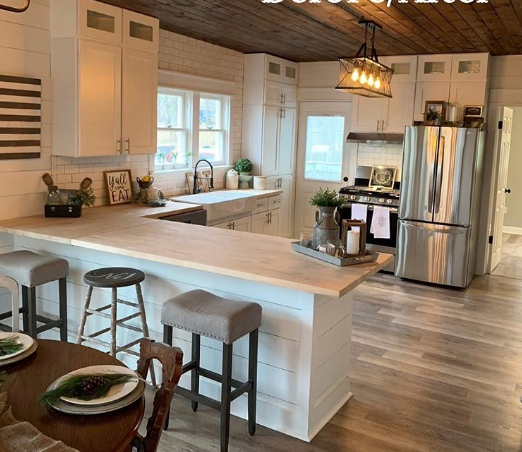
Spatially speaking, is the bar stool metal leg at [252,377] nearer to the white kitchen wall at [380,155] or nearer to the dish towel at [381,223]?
the dish towel at [381,223]

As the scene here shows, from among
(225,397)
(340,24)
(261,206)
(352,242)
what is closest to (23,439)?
(225,397)

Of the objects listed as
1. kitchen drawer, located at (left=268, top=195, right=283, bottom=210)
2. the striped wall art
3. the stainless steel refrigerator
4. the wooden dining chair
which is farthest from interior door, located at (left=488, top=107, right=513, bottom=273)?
the wooden dining chair

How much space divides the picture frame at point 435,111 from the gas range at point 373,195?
901mm

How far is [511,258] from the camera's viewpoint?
7648 millimetres

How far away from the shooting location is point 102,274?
3277 mm

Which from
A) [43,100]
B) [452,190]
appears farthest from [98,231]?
[452,190]

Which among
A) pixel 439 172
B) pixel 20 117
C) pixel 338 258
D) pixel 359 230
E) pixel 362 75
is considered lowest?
pixel 338 258

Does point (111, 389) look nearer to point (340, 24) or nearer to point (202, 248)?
point (202, 248)

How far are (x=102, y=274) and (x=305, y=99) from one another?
16.2 feet

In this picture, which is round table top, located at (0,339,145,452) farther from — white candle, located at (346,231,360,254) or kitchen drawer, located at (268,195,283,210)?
kitchen drawer, located at (268,195,283,210)

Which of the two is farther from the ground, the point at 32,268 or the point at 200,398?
the point at 32,268

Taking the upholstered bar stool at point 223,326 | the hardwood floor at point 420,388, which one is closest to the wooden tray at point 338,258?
the upholstered bar stool at point 223,326

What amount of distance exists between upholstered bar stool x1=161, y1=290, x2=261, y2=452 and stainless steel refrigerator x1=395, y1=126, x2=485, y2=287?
11.9 ft

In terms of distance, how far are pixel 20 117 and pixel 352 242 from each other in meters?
2.58
